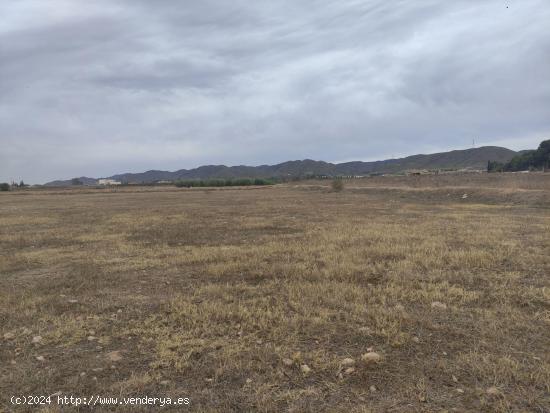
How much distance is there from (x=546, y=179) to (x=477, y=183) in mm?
9610

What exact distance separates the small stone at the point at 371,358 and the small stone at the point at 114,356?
2867 millimetres

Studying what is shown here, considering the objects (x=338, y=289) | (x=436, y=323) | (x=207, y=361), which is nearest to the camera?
(x=207, y=361)

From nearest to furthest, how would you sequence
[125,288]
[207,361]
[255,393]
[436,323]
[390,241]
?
1. [255,393]
2. [207,361]
3. [436,323]
4. [125,288]
5. [390,241]

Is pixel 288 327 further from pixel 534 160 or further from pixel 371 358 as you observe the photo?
pixel 534 160

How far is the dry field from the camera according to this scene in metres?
4.22

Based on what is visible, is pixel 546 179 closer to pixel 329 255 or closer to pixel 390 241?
pixel 390 241

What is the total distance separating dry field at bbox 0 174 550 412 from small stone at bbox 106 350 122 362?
0.03m

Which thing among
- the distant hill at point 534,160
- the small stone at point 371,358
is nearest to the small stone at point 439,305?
the small stone at point 371,358

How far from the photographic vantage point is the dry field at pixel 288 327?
4223mm

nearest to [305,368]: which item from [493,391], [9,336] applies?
[493,391]

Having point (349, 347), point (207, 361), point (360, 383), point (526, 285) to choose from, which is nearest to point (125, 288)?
point (207, 361)

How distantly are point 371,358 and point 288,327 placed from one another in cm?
135

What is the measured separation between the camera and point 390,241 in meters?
13.1

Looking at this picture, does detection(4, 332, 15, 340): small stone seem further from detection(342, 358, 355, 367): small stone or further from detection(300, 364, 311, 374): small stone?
detection(342, 358, 355, 367): small stone
